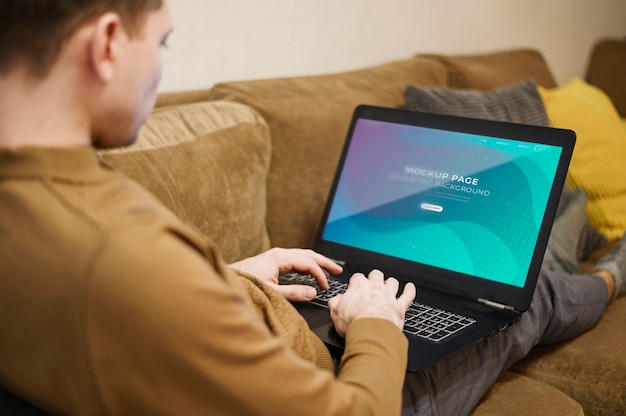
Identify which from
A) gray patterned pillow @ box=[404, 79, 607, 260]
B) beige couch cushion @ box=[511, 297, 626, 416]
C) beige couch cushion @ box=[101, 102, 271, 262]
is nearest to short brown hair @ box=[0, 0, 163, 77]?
beige couch cushion @ box=[101, 102, 271, 262]

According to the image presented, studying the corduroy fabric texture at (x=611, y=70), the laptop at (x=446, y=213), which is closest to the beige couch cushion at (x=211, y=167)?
the laptop at (x=446, y=213)

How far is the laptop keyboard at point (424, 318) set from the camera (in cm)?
121

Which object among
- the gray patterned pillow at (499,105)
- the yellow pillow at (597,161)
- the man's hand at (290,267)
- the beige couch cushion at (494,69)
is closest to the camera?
the man's hand at (290,267)

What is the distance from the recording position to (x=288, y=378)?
2.49 ft

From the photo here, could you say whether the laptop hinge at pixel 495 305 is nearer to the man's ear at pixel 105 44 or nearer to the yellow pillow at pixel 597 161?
the man's ear at pixel 105 44

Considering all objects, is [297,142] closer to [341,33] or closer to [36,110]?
[341,33]

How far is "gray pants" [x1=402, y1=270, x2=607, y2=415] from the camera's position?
120 centimetres

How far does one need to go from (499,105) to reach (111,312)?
1.66m

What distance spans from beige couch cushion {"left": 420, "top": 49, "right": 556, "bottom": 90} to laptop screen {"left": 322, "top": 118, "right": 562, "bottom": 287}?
0.95m

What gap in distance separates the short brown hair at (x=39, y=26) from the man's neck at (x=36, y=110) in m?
0.01

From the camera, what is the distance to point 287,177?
178 cm

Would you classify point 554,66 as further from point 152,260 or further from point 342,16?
point 152,260

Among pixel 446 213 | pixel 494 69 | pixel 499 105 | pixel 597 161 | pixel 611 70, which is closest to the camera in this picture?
pixel 446 213

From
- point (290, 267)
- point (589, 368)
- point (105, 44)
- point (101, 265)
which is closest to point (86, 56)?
point (105, 44)
